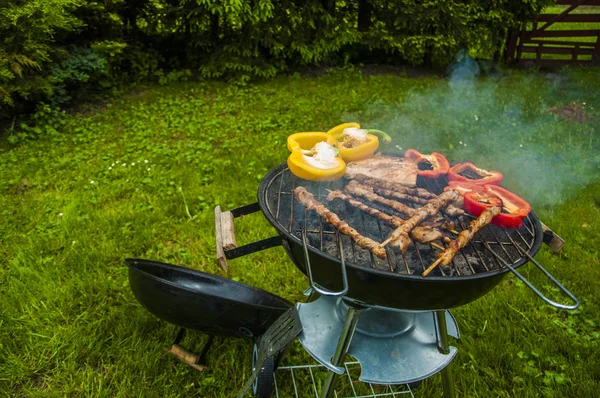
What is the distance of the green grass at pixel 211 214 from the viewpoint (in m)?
2.69

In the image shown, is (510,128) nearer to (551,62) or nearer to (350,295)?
(551,62)

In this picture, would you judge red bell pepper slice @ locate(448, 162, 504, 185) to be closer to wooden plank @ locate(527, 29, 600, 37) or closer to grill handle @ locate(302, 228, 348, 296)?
grill handle @ locate(302, 228, 348, 296)

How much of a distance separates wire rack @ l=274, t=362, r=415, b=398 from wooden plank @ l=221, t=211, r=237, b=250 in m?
1.07

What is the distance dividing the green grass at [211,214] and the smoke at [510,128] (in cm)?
3

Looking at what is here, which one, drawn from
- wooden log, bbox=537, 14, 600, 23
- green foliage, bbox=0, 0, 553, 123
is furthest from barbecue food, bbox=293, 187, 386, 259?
wooden log, bbox=537, 14, 600, 23

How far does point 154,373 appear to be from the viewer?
105 inches

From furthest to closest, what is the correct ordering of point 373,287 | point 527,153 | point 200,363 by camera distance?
point 527,153 → point 200,363 → point 373,287

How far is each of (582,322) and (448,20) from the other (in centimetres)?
586

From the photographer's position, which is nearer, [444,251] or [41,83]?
[444,251]

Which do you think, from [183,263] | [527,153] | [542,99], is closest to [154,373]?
[183,263]

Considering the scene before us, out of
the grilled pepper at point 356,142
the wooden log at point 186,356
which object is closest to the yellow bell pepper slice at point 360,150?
the grilled pepper at point 356,142

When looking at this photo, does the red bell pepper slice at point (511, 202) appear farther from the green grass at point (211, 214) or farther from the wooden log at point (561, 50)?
the wooden log at point (561, 50)

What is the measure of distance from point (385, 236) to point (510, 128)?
4.50 meters

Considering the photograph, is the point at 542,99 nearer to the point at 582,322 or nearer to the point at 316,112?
the point at 316,112
